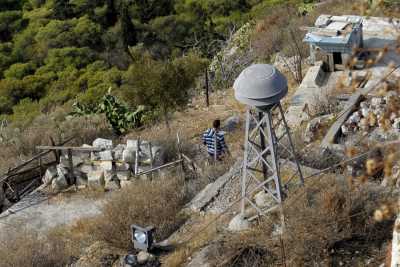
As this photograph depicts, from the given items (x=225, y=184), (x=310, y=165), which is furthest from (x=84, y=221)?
(x=310, y=165)

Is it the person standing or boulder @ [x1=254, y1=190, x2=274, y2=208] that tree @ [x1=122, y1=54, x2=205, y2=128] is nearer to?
the person standing

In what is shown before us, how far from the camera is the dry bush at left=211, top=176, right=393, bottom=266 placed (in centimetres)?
685

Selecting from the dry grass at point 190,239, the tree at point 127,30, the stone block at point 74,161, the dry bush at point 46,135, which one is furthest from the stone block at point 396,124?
the tree at point 127,30

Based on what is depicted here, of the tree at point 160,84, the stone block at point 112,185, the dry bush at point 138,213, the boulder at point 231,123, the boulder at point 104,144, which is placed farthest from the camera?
the tree at point 160,84

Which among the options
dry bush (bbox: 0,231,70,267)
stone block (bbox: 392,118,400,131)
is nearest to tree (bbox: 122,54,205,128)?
stone block (bbox: 392,118,400,131)

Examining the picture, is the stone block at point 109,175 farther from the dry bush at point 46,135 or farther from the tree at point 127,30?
the tree at point 127,30

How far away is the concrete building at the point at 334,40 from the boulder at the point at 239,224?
614 cm

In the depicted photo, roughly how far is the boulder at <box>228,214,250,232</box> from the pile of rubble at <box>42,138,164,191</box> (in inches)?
123

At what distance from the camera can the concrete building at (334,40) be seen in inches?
514

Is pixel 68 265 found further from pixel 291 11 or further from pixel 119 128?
pixel 291 11

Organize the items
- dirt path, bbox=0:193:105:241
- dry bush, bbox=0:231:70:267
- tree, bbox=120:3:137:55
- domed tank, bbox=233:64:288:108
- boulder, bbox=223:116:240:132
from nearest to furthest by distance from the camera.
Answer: domed tank, bbox=233:64:288:108 → dry bush, bbox=0:231:70:267 → dirt path, bbox=0:193:105:241 → boulder, bbox=223:116:240:132 → tree, bbox=120:3:137:55

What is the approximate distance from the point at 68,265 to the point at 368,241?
354cm

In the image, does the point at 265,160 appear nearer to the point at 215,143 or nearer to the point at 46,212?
the point at 215,143

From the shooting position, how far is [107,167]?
1091cm
